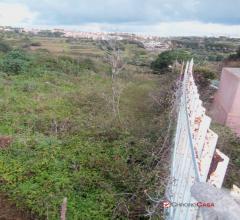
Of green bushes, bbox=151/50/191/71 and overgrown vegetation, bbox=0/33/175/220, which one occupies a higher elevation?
overgrown vegetation, bbox=0/33/175/220

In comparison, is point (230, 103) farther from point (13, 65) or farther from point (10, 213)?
point (13, 65)

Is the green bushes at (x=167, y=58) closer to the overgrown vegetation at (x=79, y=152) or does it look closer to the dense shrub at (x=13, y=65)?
the overgrown vegetation at (x=79, y=152)

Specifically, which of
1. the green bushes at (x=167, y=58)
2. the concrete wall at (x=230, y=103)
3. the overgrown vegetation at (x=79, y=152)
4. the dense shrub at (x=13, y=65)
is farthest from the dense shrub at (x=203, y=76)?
the dense shrub at (x=13, y=65)

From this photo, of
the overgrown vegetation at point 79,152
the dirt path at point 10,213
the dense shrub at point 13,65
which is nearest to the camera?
the dirt path at point 10,213

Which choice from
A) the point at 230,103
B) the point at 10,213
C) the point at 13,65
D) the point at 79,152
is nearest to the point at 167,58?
the point at 13,65

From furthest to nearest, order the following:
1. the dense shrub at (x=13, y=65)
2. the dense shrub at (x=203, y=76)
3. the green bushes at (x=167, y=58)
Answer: the green bushes at (x=167, y=58) → the dense shrub at (x=13, y=65) → the dense shrub at (x=203, y=76)

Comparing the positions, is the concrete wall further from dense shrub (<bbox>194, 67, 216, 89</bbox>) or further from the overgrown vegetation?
dense shrub (<bbox>194, 67, 216, 89</bbox>)

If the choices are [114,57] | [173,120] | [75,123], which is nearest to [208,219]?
[173,120]

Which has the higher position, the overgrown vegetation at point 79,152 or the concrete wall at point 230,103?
the concrete wall at point 230,103

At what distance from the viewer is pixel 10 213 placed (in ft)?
15.5

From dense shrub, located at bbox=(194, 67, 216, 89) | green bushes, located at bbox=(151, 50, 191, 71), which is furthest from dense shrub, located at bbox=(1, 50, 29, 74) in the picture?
dense shrub, located at bbox=(194, 67, 216, 89)

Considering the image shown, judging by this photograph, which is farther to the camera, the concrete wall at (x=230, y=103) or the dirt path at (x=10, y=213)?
the concrete wall at (x=230, y=103)

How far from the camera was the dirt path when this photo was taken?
463cm

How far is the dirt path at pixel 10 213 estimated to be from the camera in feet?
15.2
